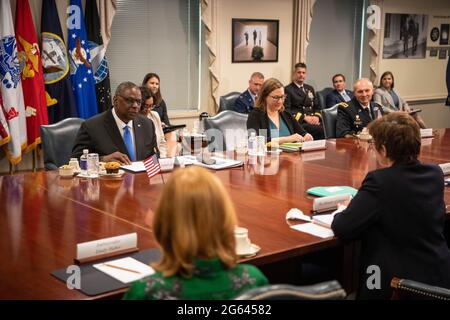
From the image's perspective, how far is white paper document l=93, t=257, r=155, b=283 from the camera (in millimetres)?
2145

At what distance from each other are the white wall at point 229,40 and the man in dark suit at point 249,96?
48 cm

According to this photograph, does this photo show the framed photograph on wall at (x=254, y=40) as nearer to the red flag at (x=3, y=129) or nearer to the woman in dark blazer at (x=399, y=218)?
the red flag at (x=3, y=129)

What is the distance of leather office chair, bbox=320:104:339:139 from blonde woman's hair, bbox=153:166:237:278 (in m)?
4.63

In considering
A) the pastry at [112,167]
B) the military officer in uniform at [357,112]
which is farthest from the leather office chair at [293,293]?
the military officer in uniform at [357,112]

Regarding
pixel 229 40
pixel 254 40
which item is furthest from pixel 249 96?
pixel 254 40

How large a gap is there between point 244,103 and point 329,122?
1.72 metres

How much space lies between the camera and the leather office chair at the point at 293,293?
1417mm

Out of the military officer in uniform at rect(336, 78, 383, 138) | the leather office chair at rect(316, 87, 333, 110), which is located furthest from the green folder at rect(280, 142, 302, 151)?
the leather office chair at rect(316, 87, 333, 110)

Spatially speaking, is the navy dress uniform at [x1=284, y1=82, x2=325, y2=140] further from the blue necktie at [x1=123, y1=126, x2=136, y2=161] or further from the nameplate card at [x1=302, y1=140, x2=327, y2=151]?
the blue necktie at [x1=123, y1=126, x2=136, y2=161]

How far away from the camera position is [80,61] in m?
6.55

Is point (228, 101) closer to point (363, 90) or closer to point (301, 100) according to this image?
point (301, 100)

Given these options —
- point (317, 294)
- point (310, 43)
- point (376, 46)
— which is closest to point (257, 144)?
point (317, 294)
